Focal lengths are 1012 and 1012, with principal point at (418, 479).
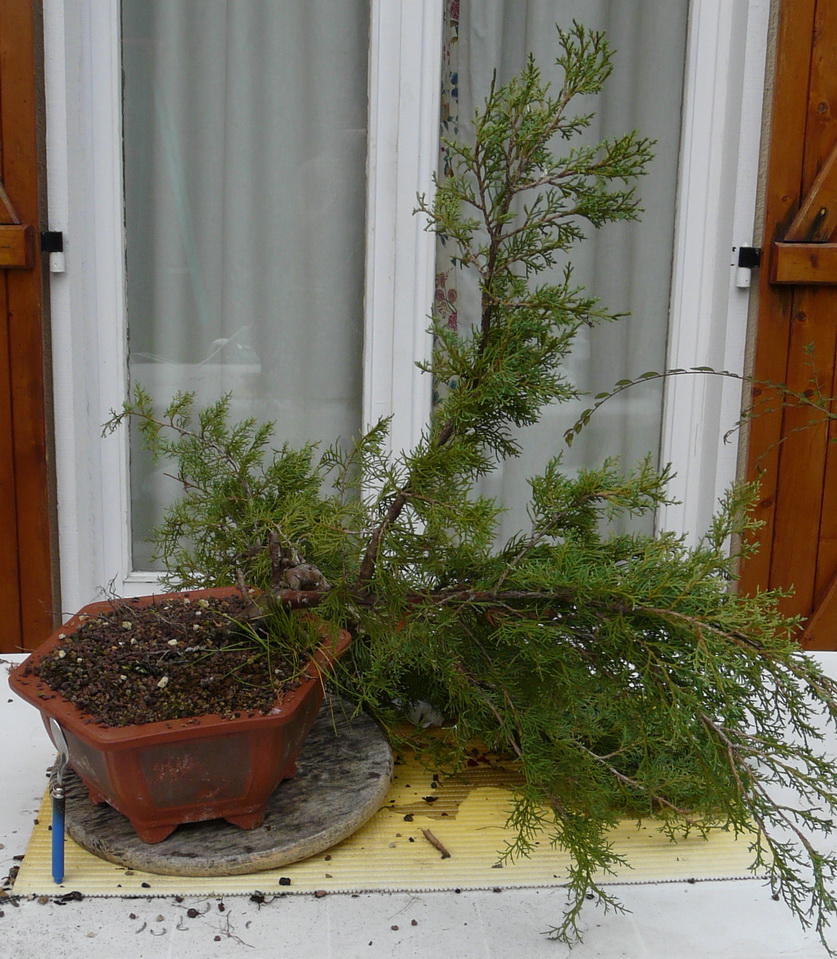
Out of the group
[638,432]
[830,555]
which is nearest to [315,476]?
[638,432]

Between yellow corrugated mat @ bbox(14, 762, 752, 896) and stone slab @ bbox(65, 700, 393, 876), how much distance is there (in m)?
0.01

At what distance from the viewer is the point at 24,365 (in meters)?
2.13

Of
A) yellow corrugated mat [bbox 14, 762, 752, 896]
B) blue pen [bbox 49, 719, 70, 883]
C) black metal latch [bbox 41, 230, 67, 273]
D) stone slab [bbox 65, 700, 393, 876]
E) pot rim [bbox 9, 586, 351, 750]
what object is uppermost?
black metal latch [bbox 41, 230, 67, 273]

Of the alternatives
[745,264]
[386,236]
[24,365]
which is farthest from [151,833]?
[745,264]

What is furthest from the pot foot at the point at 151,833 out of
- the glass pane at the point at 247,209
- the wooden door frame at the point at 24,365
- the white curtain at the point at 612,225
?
the white curtain at the point at 612,225

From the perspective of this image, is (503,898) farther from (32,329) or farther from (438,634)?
(32,329)

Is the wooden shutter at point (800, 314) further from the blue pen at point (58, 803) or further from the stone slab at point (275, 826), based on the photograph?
the blue pen at point (58, 803)

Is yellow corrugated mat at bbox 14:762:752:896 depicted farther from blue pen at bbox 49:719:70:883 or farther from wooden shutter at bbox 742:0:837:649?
wooden shutter at bbox 742:0:837:649

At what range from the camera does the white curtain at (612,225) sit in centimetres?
225

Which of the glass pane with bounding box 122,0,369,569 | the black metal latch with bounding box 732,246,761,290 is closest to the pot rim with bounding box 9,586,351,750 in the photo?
the glass pane with bounding box 122,0,369,569

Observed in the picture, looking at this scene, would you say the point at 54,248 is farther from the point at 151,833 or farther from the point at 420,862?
the point at 420,862

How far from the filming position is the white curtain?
2.25 metres

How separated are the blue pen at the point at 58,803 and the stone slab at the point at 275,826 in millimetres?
51

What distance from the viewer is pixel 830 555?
2371mm
